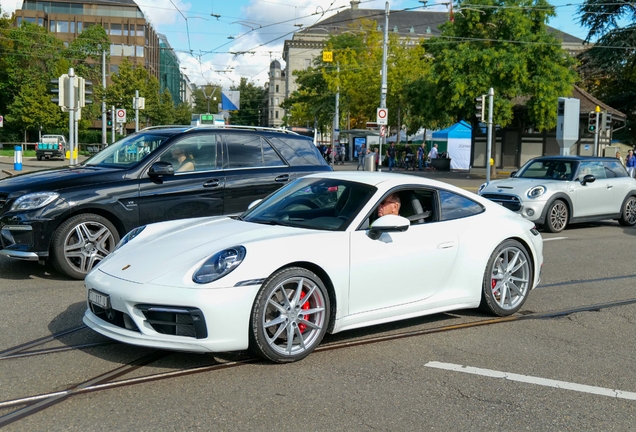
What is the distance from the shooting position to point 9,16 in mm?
76500

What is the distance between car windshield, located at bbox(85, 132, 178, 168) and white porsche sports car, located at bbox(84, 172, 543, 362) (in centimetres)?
279

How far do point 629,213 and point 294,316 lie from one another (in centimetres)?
1232

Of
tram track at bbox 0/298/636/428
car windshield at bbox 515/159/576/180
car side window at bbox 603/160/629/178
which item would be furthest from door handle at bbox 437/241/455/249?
car side window at bbox 603/160/629/178

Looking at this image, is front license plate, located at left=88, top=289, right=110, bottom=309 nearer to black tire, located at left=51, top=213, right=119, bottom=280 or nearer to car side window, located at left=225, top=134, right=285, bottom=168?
black tire, located at left=51, top=213, right=119, bottom=280

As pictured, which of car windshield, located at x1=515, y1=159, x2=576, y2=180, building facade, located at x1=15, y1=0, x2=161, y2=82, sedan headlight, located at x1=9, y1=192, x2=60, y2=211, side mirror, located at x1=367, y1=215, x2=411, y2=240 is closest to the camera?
side mirror, located at x1=367, y1=215, x2=411, y2=240

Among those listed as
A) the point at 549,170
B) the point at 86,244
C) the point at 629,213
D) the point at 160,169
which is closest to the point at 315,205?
the point at 160,169

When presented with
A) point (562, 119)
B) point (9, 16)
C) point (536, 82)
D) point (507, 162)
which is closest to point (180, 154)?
point (562, 119)

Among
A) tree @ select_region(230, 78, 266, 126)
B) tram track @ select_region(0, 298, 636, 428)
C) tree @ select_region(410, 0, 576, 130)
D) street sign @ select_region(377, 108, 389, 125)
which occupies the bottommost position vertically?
tram track @ select_region(0, 298, 636, 428)

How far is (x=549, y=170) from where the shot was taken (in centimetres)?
1433

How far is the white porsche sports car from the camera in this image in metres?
4.51

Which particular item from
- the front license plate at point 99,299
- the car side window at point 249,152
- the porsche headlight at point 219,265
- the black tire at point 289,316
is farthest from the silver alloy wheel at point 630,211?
the front license plate at point 99,299

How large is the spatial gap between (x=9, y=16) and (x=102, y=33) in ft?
33.2

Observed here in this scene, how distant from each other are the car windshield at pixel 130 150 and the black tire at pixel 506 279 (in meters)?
4.35

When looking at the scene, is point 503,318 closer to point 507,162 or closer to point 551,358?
point 551,358
